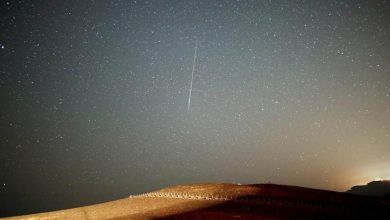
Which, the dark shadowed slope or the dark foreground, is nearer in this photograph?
the dark foreground

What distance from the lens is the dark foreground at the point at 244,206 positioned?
48.0 feet

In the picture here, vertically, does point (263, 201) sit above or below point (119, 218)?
above

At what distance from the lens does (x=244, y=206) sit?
16.3 meters

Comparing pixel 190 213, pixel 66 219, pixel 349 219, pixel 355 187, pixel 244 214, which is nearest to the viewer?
pixel 349 219

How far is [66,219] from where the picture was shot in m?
18.9

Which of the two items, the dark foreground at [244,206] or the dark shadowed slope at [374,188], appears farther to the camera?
the dark shadowed slope at [374,188]

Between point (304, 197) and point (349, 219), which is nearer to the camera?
point (349, 219)

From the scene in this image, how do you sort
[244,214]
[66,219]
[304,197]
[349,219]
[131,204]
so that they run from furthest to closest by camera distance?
1. [131,204]
2. [66,219]
3. [304,197]
4. [244,214]
5. [349,219]

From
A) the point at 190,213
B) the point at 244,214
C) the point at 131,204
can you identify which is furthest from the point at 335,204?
the point at 131,204

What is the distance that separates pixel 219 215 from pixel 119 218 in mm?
5767

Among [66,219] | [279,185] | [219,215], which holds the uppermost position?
[279,185]

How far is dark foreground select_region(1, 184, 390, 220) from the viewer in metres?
14.6

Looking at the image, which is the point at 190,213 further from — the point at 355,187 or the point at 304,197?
the point at 355,187

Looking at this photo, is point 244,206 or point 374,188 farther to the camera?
point 374,188
